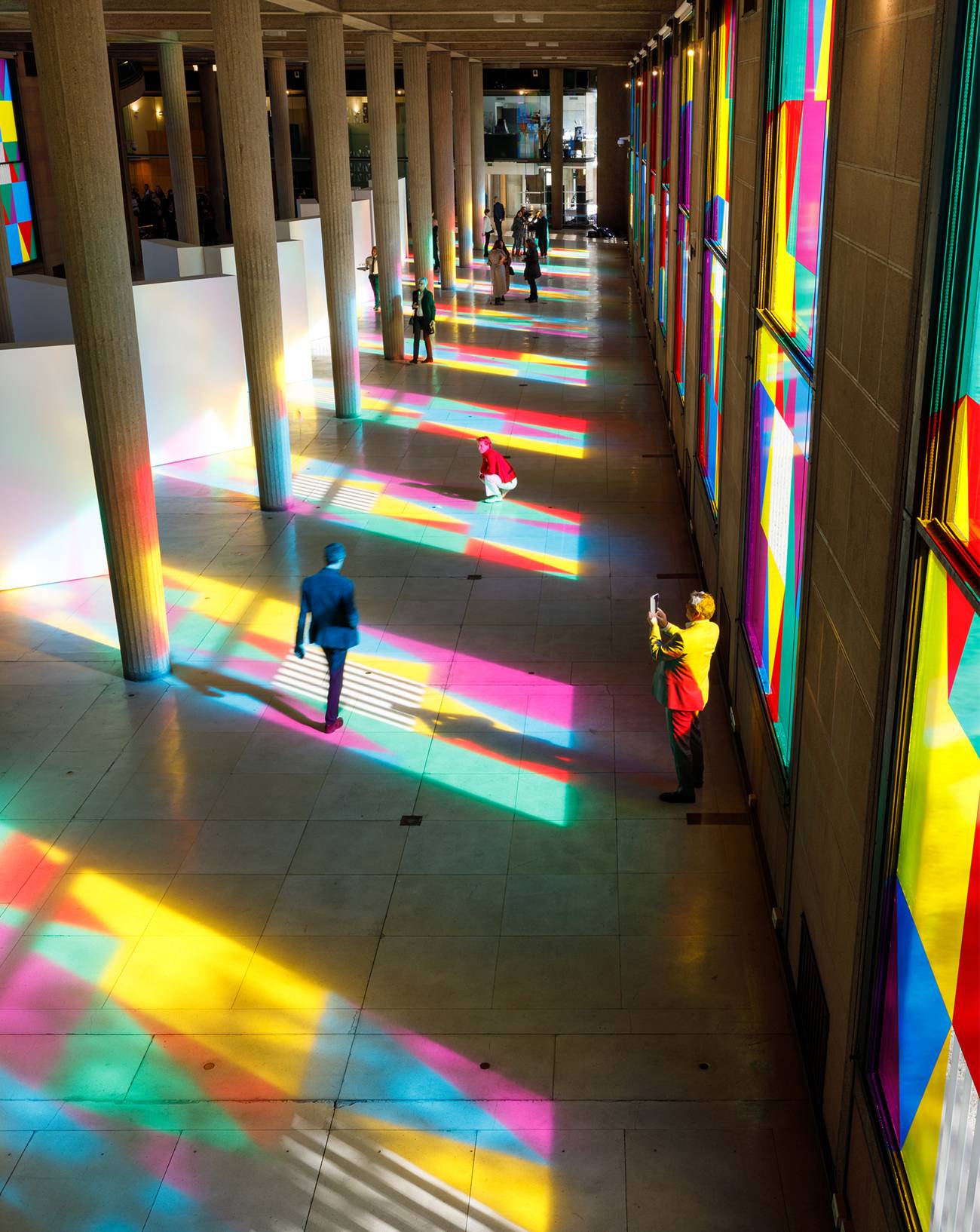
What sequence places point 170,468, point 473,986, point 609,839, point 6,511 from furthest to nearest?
1. point 170,468
2. point 6,511
3. point 609,839
4. point 473,986

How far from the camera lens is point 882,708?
4.42 m

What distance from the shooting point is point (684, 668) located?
26.0ft

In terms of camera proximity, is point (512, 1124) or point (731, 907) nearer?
point (512, 1124)

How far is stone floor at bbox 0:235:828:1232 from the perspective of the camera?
18.2ft

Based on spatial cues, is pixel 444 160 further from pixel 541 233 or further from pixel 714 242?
pixel 714 242

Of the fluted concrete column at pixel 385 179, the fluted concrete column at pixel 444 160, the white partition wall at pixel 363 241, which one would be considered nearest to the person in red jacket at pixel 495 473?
the fluted concrete column at pixel 385 179

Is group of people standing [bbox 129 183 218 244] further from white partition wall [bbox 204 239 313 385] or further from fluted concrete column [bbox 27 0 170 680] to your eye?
fluted concrete column [bbox 27 0 170 680]

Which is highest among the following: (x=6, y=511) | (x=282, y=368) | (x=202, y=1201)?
(x=282, y=368)

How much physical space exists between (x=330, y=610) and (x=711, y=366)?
5007 millimetres

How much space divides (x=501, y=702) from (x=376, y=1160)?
4750mm

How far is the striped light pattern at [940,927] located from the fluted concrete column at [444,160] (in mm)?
29735

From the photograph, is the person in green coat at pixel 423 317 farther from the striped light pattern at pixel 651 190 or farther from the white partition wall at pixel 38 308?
the white partition wall at pixel 38 308

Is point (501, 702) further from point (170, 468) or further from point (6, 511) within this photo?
point (170, 468)

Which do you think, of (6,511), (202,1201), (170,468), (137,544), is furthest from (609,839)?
(170,468)
